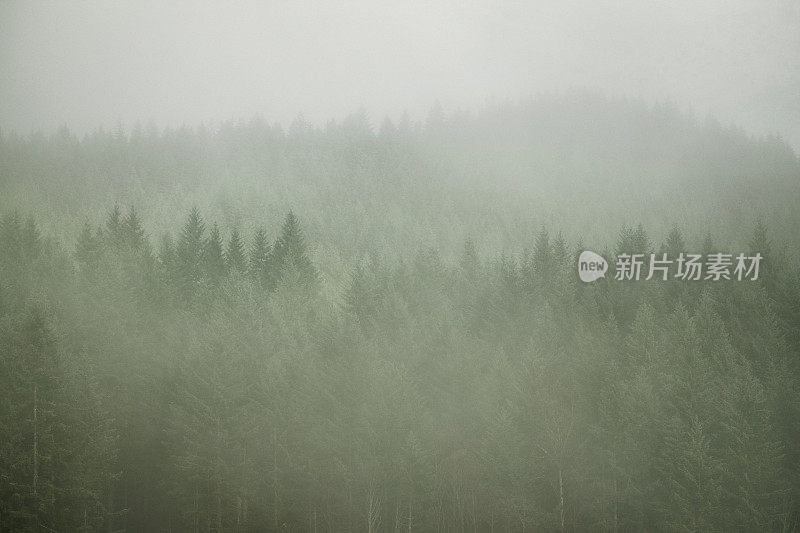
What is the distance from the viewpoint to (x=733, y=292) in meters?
38.8

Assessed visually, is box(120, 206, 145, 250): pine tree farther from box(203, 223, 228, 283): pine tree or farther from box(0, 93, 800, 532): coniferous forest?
box(203, 223, 228, 283): pine tree

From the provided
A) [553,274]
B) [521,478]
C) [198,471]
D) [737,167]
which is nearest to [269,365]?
[198,471]

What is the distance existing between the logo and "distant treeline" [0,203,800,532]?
22.4 feet

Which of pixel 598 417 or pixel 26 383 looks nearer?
pixel 26 383

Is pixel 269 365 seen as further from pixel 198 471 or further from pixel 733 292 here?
pixel 733 292

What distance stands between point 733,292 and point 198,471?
122ft

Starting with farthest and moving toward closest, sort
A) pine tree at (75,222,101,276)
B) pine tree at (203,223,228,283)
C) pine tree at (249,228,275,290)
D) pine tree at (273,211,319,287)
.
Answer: pine tree at (249,228,275,290) → pine tree at (203,223,228,283) → pine tree at (273,211,319,287) → pine tree at (75,222,101,276)

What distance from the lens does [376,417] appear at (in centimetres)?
2653

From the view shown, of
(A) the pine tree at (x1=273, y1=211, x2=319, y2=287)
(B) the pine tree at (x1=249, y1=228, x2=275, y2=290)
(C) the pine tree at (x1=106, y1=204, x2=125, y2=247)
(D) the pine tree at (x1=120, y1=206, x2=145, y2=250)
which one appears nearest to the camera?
(A) the pine tree at (x1=273, y1=211, x2=319, y2=287)

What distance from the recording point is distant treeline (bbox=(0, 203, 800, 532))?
69.2 feet

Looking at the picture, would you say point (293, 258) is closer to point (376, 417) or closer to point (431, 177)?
point (376, 417)

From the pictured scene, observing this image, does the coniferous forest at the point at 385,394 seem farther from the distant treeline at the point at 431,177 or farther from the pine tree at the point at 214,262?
the distant treeline at the point at 431,177

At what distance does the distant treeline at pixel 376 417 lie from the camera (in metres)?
21.1

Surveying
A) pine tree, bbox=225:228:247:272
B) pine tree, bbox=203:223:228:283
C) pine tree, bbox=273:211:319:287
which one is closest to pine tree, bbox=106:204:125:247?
pine tree, bbox=203:223:228:283
